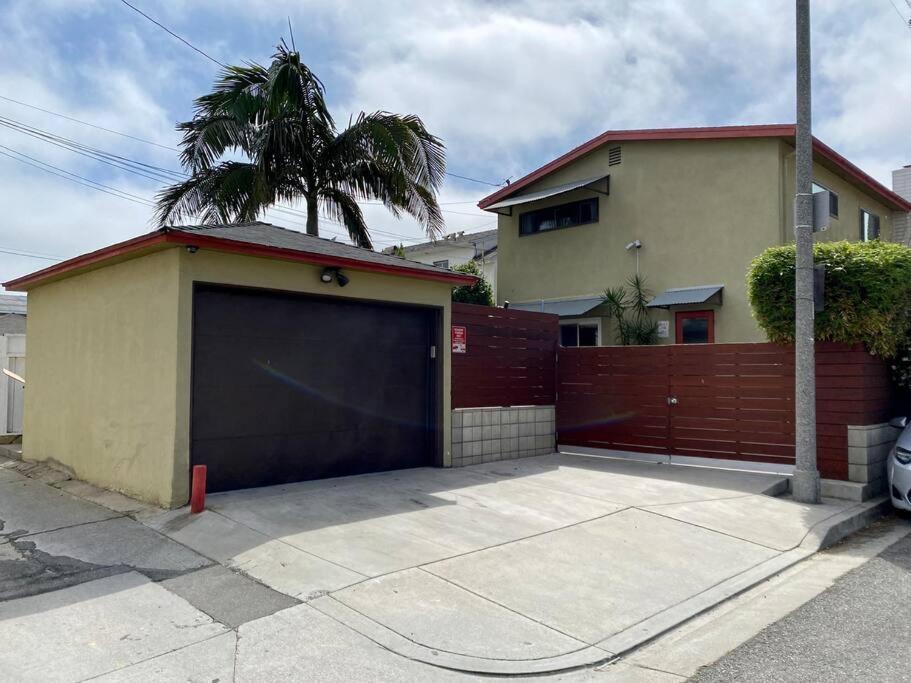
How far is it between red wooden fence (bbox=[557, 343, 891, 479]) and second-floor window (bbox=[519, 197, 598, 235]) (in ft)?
19.9

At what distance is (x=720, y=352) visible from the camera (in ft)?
30.8

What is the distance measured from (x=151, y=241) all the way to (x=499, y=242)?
1235cm

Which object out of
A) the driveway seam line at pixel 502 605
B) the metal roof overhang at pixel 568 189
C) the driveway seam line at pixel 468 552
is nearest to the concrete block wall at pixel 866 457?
the driveway seam line at pixel 468 552

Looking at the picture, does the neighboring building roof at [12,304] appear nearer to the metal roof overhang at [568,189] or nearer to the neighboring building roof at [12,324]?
the neighboring building roof at [12,324]

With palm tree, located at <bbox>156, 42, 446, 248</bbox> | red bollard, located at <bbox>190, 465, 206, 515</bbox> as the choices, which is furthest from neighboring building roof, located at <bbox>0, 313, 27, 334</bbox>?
red bollard, located at <bbox>190, 465, 206, 515</bbox>

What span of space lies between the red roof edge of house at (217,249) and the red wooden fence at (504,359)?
2.68 ft

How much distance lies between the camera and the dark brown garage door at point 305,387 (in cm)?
707

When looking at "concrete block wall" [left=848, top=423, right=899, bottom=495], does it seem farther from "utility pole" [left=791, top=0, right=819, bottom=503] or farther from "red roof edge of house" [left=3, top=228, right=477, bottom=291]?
"red roof edge of house" [left=3, top=228, right=477, bottom=291]

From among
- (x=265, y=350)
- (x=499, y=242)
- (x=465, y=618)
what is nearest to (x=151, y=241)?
(x=265, y=350)

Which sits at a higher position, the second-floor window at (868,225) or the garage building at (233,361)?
the second-floor window at (868,225)

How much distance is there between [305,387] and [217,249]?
6.43 feet

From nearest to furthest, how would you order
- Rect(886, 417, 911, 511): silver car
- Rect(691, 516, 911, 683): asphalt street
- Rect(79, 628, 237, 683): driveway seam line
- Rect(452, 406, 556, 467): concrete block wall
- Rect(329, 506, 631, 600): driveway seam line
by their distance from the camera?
Rect(79, 628, 237, 683): driveway seam line → Rect(691, 516, 911, 683): asphalt street → Rect(329, 506, 631, 600): driveway seam line → Rect(886, 417, 911, 511): silver car → Rect(452, 406, 556, 467): concrete block wall

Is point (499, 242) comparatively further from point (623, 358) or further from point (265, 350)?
point (265, 350)

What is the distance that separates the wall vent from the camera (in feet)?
50.5
